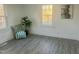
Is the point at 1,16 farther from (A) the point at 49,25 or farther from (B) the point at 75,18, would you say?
(B) the point at 75,18

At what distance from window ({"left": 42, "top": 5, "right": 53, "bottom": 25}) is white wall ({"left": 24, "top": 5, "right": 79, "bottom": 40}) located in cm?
18

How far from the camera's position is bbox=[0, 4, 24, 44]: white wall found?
→ 4659 mm

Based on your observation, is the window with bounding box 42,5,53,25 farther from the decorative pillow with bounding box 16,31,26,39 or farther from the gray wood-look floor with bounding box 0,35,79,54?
the gray wood-look floor with bounding box 0,35,79,54

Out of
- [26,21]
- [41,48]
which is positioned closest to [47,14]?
[26,21]

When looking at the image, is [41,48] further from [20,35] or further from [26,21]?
[26,21]

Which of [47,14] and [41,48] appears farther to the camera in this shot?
[47,14]

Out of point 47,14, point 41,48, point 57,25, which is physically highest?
point 47,14

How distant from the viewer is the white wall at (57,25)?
4.79 meters

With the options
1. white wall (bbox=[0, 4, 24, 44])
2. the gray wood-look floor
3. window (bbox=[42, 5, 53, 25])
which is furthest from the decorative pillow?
window (bbox=[42, 5, 53, 25])

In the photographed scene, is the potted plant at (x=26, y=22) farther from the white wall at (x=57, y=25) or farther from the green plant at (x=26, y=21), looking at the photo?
the white wall at (x=57, y=25)

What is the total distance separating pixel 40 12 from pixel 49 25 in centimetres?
78

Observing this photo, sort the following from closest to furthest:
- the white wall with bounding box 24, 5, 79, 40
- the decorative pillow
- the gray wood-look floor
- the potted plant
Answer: the gray wood-look floor, the white wall with bounding box 24, 5, 79, 40, the decorative pillow, the potted plant

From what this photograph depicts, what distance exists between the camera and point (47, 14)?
212 inches

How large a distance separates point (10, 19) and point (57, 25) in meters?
2.13
